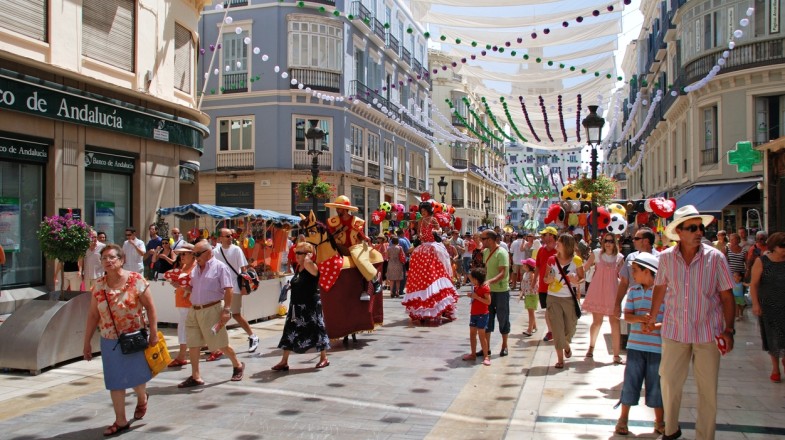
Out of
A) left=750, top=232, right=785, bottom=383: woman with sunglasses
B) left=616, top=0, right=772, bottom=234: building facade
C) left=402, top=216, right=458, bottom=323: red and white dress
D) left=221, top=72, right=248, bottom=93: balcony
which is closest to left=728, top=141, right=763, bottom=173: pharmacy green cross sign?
left=616, top=0, right=772, bottom=234: building facade

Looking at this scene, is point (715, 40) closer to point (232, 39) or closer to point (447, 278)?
point (447, 278)

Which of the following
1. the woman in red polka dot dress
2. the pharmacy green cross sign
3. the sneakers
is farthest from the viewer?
the pharmacy green cross sign

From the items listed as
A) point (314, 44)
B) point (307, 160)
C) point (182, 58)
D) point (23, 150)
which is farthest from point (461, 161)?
point (23, 150)

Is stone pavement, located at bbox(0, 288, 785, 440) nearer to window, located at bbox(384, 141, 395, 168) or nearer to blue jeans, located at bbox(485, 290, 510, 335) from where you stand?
blue jeans, located at bbox(485, 290, 510, 335)

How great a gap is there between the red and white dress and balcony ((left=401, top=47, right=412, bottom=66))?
2635cm

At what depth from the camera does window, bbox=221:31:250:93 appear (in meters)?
29.1

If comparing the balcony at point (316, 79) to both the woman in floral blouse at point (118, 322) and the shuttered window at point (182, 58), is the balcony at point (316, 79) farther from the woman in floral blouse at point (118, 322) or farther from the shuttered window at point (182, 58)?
the woman in floral blouse at point (118, 322)

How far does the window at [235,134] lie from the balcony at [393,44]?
9.10 metres

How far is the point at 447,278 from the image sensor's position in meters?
11.9

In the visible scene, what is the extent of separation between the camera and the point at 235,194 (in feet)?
96.5

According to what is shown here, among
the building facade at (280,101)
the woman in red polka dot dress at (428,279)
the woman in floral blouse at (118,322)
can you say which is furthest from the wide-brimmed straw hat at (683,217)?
the building facade at (280,101)

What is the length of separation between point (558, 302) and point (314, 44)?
22927 millimetres

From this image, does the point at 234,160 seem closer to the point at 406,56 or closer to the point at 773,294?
the point at 406,56

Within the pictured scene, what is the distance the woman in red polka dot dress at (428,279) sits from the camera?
1163cm
